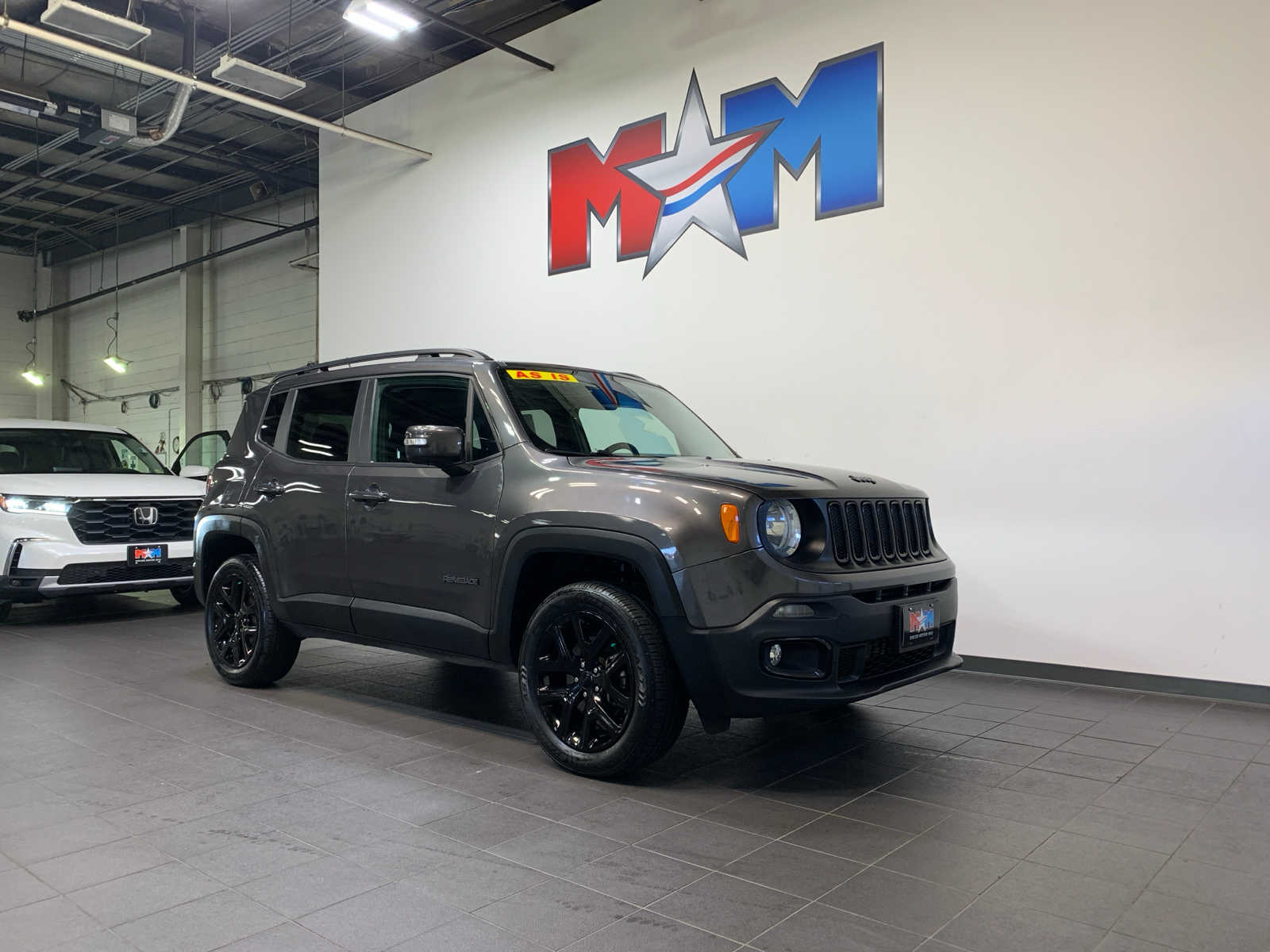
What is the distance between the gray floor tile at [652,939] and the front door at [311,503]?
8.45 feet

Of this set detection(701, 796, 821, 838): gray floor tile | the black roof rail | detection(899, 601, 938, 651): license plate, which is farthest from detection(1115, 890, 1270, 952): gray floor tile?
the black roof rail

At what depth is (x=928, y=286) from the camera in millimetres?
6188

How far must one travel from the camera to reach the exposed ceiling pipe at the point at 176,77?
6883 mm

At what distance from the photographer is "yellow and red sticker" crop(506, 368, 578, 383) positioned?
4363mm

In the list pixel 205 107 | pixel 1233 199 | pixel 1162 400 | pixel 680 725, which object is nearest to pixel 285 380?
pixel 680 725

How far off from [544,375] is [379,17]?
4.05 metres

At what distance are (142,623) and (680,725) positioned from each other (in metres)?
6.06

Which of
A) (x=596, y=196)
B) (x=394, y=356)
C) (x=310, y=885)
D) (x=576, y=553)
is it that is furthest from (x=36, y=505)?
(x=310, y=885)

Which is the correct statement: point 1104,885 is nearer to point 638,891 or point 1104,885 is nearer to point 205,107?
point 638,891

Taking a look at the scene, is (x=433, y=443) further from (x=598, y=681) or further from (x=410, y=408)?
(x=598, y=681)

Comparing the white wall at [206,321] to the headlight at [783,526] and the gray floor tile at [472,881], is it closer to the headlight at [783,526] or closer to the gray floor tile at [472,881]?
the headlight at [783,526]

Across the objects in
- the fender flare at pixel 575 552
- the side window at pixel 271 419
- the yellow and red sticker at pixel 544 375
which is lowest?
the fender flare at pixel 575 552

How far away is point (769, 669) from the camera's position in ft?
11.0

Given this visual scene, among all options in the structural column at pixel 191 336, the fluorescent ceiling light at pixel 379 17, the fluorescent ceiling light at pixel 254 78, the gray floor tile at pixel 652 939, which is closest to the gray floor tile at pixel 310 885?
the gray floor tile at pixel 652 939
